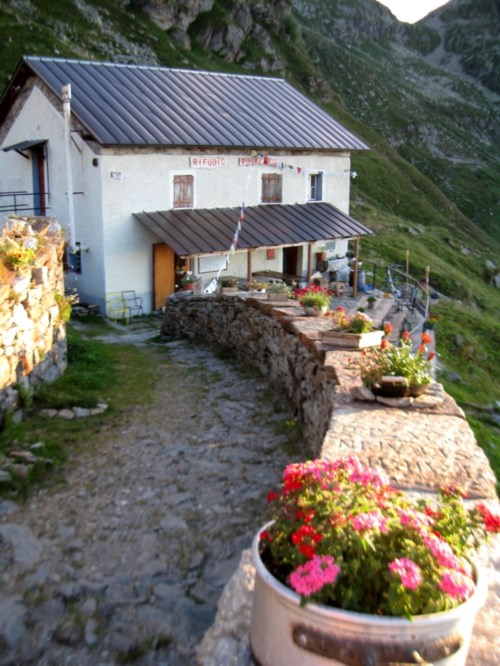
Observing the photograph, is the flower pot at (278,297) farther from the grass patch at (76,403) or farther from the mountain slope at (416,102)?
the mountain slope at (416,102)

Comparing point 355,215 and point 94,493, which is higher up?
point 355,215

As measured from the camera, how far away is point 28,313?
904cm

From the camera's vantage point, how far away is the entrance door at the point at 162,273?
23.0 meters

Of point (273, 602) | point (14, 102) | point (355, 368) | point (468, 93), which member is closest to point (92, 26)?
point (14, 102)

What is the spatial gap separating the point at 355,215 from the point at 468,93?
7764 cm

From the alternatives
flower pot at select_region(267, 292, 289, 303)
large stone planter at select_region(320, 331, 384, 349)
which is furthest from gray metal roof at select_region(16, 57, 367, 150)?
large stone planter at select_region(320, 331, 384, 349)

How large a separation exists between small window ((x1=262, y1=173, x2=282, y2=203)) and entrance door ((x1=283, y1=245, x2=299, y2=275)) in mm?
2491

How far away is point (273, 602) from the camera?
312 cm

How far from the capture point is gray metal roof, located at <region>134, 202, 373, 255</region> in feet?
71.8

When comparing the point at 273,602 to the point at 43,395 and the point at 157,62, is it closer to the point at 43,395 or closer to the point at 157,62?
the point at 43,395

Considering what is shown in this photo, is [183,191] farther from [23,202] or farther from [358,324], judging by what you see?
[358,324]

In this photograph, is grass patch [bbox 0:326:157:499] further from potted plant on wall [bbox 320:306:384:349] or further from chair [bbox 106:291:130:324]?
chair [bbox 106:291:130:324]

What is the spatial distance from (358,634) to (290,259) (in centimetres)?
2641

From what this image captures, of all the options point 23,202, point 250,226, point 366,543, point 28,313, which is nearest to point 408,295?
point 250,226
